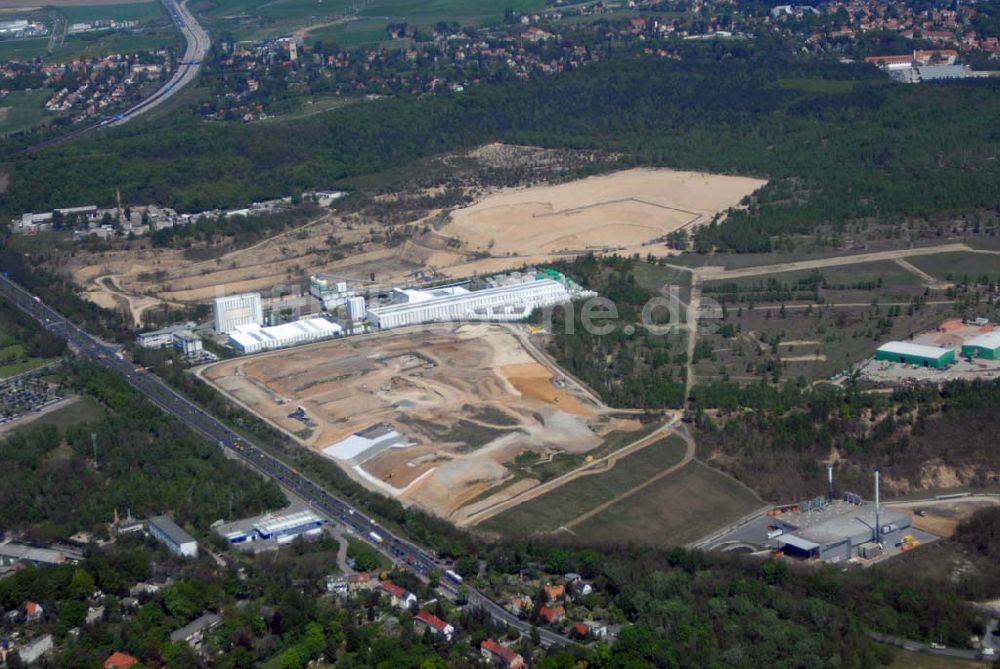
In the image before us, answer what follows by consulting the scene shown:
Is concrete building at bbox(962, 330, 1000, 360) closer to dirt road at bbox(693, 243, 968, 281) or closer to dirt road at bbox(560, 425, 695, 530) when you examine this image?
dirt road at bbox(560, 425, 695, 530)

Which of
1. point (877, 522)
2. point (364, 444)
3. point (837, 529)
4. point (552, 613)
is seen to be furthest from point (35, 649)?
point (877, 522)

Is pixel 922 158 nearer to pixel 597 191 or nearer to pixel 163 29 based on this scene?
pixel 597 191

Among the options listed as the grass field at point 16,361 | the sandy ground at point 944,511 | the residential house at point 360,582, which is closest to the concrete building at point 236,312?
the grass field at point 16,361

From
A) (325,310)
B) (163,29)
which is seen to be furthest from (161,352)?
(163,29)

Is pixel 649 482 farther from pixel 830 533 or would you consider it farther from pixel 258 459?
pixel 258 459

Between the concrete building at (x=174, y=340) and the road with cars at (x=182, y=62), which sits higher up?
the concrete building at (x=174, y=340)

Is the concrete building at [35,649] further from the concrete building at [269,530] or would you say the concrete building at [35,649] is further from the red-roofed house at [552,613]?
the red-roofed house at [552,613]

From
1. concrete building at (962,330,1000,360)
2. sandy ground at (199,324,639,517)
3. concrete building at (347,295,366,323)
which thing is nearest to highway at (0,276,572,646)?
sandy ground at (199,324,639,517)
